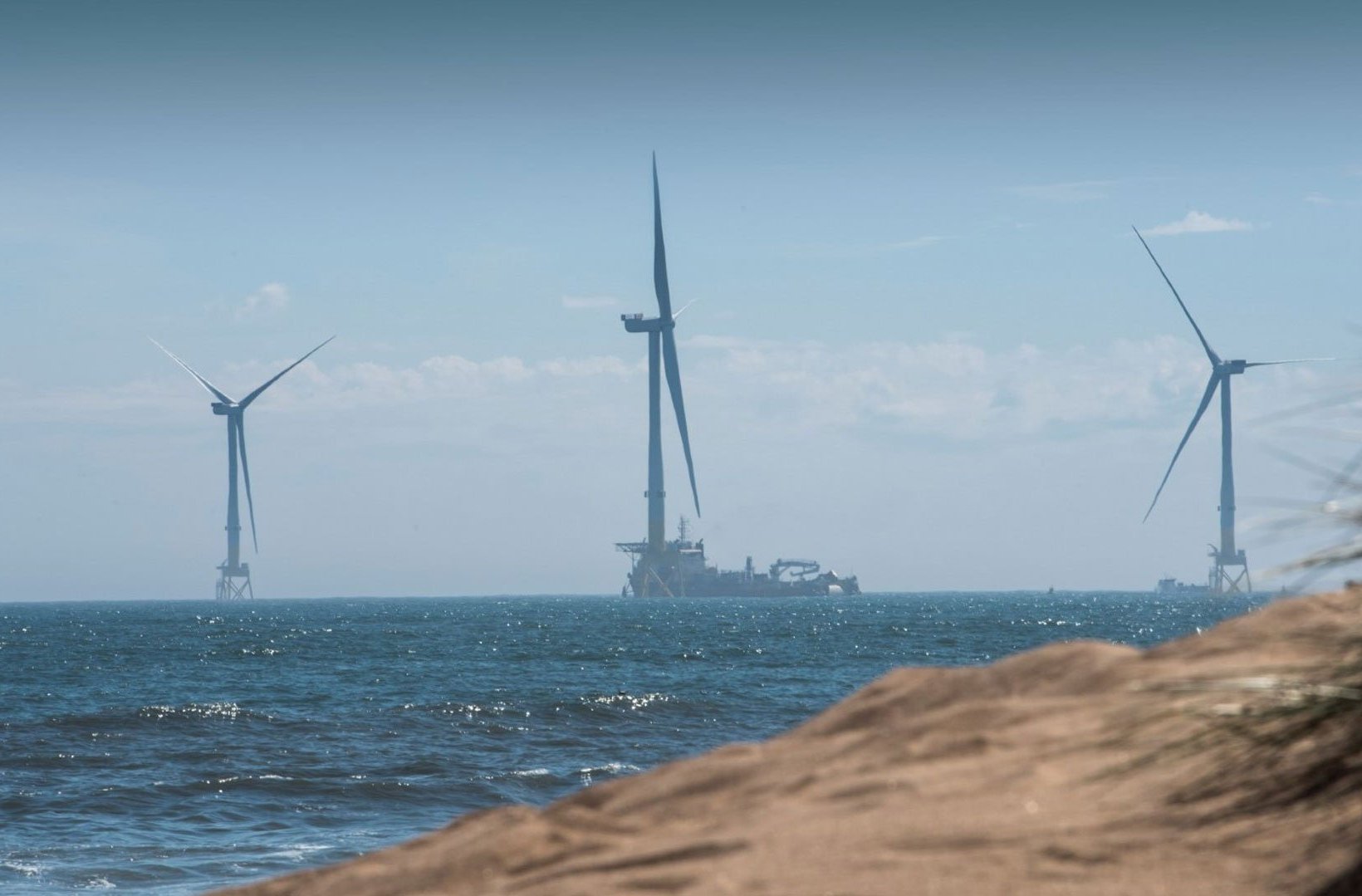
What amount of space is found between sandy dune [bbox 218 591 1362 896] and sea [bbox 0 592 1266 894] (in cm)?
995

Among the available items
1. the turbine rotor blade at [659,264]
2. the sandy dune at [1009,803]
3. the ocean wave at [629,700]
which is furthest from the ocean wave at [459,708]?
the turbine rotor blade at [659,264]

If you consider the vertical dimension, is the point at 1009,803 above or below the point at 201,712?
above

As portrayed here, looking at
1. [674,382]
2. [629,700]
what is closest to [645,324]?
[674,382]

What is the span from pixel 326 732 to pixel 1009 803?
2583cm

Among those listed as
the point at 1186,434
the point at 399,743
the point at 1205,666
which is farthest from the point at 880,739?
the point at 1186,434

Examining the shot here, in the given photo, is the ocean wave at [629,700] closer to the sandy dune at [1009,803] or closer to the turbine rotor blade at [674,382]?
the sandy dune at [1009,803]

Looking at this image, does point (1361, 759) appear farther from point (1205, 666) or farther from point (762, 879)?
point (762, 879)

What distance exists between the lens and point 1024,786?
15.2ft

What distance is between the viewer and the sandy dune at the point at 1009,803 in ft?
13.5

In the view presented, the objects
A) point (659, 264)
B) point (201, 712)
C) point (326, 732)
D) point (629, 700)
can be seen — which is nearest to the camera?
point (326, 732)

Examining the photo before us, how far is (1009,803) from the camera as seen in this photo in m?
4.52

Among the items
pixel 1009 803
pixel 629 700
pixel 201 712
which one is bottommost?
pixel 629 700

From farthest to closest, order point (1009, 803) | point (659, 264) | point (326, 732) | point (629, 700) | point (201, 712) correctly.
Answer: point (659, 264) → point (629, 700) → point (201, 712) → point (326, 732) → point (1009, 803)

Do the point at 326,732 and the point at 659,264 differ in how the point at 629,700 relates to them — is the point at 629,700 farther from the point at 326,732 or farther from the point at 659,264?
the point at 659,264
